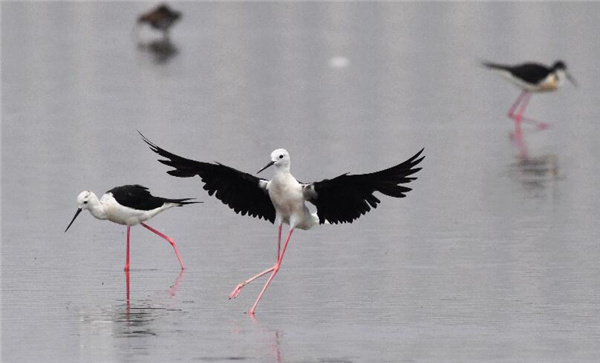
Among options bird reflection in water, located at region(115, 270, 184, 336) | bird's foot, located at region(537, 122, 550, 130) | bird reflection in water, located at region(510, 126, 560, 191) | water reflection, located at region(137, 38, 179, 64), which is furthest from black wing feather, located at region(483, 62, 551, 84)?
bird reflection in water, located at region(115, 270, 184, 336)

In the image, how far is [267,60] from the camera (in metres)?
37.8

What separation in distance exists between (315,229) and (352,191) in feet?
11.9

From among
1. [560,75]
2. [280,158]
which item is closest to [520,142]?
[560,75]

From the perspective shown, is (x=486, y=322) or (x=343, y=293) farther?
(x=343, y=293)

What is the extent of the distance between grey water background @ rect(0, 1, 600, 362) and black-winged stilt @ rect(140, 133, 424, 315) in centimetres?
59

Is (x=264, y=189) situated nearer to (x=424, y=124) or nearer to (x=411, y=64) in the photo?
(x=424, y=124)

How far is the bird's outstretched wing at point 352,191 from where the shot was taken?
37.2 ft

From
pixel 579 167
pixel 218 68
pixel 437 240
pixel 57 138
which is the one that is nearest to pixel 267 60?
pixel 218 68

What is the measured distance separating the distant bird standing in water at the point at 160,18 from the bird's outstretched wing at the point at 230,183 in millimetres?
34519

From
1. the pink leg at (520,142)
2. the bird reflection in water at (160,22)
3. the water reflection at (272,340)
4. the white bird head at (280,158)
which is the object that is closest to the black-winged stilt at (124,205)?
the white bird head at (280,158)

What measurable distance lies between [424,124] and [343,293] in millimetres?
13135

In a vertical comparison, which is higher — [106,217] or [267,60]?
[267,60]

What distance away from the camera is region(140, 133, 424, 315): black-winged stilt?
11469 millimetres

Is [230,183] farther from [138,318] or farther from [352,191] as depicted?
[138,318]
